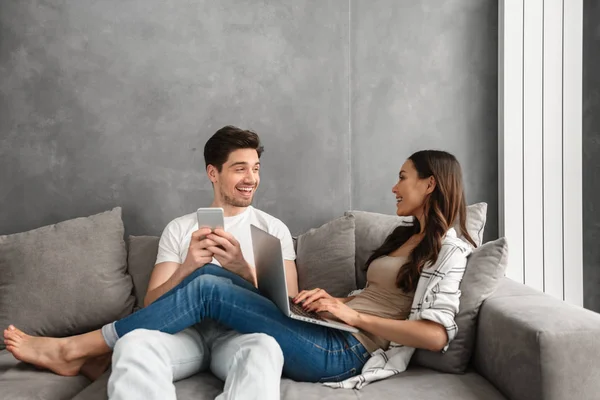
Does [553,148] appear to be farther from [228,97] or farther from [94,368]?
[94,368]

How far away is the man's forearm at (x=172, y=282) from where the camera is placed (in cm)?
199

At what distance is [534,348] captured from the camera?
1521 millimetres

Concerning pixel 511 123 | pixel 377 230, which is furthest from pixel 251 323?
pixel 511 123

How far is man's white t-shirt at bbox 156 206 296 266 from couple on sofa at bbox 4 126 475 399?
223 millimetres

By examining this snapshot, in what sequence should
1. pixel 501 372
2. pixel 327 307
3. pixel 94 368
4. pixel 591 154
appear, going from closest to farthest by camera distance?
pixel 501 372 → pixel 327 307 → pixel 94 368 → pixel 591 154

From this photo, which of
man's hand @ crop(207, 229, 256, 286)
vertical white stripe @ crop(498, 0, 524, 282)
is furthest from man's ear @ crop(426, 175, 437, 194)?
vertical white stripe @ crop(498, 0, 524, 282)

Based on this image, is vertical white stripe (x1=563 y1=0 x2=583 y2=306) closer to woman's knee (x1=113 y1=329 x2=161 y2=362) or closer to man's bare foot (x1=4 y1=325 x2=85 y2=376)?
woman's knee (x1=113 y1=329 x2=161 y2=362)

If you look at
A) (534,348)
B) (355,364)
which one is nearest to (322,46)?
(355,364)

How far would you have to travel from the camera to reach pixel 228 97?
2.74 meters

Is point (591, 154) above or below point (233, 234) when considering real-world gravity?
above

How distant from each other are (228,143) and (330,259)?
24.4 inches

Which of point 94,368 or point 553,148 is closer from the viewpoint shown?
point 94,368

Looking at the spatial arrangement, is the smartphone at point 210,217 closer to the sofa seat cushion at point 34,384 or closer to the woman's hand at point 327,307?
the woman's hand at point 327,307

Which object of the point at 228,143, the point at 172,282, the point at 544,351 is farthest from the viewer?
the point at 228,143
